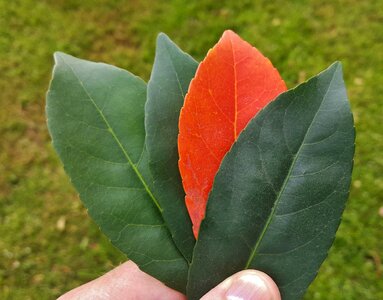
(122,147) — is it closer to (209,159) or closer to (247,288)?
(209,159)

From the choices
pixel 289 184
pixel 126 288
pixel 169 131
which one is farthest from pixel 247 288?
pixel 126 288

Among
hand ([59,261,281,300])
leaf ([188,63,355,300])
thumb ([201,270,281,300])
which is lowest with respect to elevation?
hand ([59,261,281,300])

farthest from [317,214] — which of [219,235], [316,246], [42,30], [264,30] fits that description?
[42,30]

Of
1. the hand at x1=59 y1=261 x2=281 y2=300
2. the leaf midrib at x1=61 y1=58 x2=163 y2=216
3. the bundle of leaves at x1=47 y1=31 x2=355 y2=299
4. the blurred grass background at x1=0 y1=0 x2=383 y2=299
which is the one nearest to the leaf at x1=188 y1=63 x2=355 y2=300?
the bundle of leaves at x1=47 y1=31 x2=355 y2=299

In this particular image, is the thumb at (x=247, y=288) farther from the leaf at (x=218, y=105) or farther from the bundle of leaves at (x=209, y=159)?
the leaf at (x=218, y=105)

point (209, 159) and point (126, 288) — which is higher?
point (209, 159)

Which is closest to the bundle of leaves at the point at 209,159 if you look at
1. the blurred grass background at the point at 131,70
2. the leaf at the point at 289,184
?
the leaf at the point at 289,184

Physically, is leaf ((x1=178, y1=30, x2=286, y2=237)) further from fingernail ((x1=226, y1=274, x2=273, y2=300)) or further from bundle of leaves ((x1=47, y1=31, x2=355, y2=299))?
fingernail ((x1=226, y1=274, x2=273, y2=300))

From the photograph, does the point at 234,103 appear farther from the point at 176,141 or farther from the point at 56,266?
the point at 56,266
